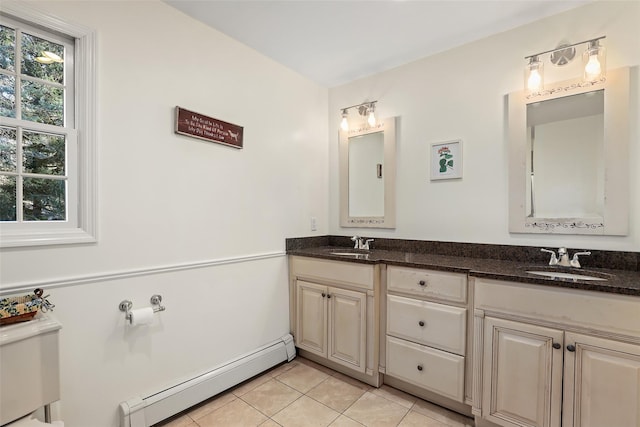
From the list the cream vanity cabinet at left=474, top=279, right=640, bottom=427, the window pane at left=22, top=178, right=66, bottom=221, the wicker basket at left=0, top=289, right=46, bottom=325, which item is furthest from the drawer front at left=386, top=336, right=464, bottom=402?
the window pane at left=22, top=178, right=66, bottom=221

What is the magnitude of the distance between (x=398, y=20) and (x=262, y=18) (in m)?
0.86

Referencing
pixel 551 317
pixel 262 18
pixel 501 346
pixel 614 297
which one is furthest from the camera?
pixel 262 18

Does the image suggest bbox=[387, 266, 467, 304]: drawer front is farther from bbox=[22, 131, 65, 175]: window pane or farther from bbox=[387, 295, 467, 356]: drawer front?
bbox=[22, 131, 65, 175]: window pane

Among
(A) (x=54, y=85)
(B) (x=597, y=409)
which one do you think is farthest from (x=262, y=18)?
(B) (x=597, y=409)

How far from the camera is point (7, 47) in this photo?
1.35 m

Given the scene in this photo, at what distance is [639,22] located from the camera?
1.63 metres

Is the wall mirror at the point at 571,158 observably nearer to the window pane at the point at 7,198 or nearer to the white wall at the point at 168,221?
the white wall at the point at 168,221

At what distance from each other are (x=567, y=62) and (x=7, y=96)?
294cm

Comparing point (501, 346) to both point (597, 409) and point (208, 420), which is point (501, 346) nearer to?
point (597, 409)

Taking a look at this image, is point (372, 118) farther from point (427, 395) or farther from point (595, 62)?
point (427, 395)

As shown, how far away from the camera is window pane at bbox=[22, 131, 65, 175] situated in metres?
1.39

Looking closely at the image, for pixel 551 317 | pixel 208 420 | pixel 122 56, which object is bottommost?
pixel 208 420

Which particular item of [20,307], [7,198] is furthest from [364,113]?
[20,307]

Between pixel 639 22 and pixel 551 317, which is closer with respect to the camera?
pixel 551 317
